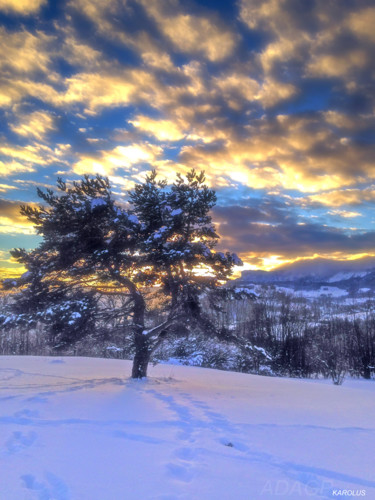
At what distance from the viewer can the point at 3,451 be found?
376cm

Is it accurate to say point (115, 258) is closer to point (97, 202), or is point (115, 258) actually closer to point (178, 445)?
point (97, 202)

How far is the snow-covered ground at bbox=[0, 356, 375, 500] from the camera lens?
3.11m

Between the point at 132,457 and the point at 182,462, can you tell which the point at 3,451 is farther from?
the point at 182,462

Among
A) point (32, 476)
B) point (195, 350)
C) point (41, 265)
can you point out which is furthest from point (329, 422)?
point (195, 350)

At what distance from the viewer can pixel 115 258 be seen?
9.11m

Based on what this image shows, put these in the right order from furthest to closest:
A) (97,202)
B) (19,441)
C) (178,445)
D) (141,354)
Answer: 1. (141,354)
2. (97,202)
3. (178,445)
4. (19,441)

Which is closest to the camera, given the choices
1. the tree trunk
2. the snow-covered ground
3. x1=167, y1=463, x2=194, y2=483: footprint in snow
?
the snow-covered ground

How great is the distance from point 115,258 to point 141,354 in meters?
3.16

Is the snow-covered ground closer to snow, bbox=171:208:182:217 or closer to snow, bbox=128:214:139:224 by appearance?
snow, bbox=128:214:139:224

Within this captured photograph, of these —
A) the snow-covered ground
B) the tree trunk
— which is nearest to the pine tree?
the tree trunk

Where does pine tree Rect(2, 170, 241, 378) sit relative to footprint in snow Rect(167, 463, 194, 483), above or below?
above

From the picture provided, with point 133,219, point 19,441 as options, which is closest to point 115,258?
point 133,219

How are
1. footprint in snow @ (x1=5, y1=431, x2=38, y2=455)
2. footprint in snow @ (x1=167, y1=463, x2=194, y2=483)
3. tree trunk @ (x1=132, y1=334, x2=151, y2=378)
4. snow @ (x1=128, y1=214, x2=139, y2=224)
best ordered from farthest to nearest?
tree trunk @ (x1=132, y1=334, x2=151, y2=378) → snow @ (x1=128, y1=214, x2=139, y2=224) → footprint in snow @ (x1=5, y1=431, x2=38, y2=455) → footprint in snow @ (x1=167, y1=463, x2=194, y2=483)

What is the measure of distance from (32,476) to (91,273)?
257 inches
